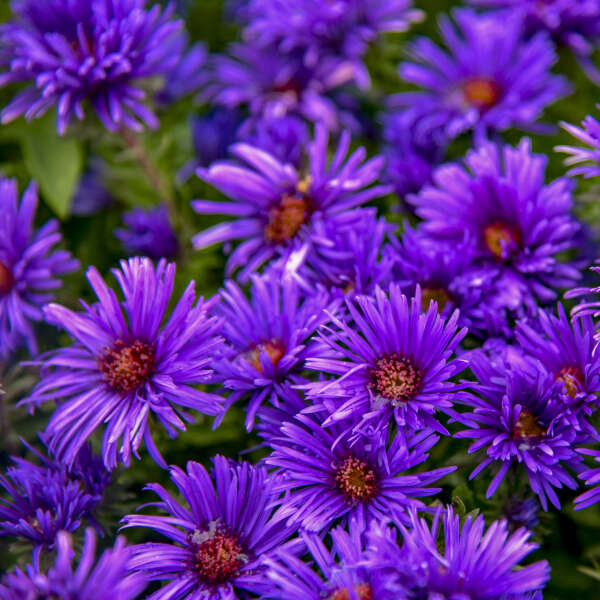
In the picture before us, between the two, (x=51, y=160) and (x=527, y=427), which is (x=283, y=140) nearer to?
(x=51, y=160)

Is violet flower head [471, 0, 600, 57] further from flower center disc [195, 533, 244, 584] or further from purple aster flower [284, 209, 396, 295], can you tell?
flower center disc [195, 533, 244, 584]

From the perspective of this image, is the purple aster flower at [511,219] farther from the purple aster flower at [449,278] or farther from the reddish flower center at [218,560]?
the reddish flower center at [218,560]

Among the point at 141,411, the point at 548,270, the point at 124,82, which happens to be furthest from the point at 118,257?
the point at 548,270

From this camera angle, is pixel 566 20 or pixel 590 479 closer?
pixel 590 479

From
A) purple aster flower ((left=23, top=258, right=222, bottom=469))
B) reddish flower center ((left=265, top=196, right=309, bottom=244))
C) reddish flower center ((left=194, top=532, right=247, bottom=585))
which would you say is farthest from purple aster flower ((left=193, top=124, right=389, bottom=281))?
reddish flower center ((left=194, top=532, right=247, bottom=585))

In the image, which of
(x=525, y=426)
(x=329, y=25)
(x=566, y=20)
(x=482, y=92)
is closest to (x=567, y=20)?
(x=566, y=20)

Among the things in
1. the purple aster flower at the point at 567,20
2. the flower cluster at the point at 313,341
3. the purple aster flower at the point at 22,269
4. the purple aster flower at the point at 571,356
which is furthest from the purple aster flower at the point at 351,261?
the purple aster flower at the point at 567,20

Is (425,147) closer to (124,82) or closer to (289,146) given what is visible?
(289,146)

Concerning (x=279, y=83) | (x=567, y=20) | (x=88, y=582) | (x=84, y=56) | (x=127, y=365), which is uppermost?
(x=567, y=20)
